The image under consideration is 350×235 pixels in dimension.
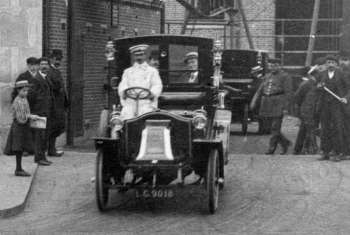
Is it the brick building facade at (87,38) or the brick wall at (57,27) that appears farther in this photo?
the brick building facade at (87,38)

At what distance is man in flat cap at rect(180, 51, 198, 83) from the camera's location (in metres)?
13.7

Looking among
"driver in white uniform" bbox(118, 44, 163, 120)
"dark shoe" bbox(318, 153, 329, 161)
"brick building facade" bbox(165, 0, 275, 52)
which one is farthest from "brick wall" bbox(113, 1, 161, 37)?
"driver in white uniform" bbox(118, 44, 163, 120)

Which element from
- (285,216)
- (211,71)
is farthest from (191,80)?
(285,216)

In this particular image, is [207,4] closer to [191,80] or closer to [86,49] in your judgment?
[86,49]

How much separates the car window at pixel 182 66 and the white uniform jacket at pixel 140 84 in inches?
44.6

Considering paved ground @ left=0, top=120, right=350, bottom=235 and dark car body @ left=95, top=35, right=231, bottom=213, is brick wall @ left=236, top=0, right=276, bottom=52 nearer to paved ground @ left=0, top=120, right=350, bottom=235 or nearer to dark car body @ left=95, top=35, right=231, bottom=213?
paved ground @ left=0, top=120, right=350, bottom=235

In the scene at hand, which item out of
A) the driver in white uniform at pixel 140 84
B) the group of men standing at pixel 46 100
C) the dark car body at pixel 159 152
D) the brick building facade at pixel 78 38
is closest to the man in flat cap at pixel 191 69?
the dark car body at pixel 159 152

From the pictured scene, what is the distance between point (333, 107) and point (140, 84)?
5735mm

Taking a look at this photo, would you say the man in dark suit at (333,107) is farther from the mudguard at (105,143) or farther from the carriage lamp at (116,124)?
the mudguard at (105,143)

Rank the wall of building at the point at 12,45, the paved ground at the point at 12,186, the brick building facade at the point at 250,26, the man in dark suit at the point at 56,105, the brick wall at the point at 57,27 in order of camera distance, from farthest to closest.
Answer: the brick building facade at the point at 250,26 → the brick wall at the point at 57,27 → the wall of building at the point at 12,45 → the man in dark suit at the point at 56,105 → the paved ground at the point at 12,186

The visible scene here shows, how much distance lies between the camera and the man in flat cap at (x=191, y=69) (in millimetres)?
13723

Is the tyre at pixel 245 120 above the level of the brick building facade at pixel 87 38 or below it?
Result: below

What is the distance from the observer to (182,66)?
1383 centimetres

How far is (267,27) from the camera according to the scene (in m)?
36.4
